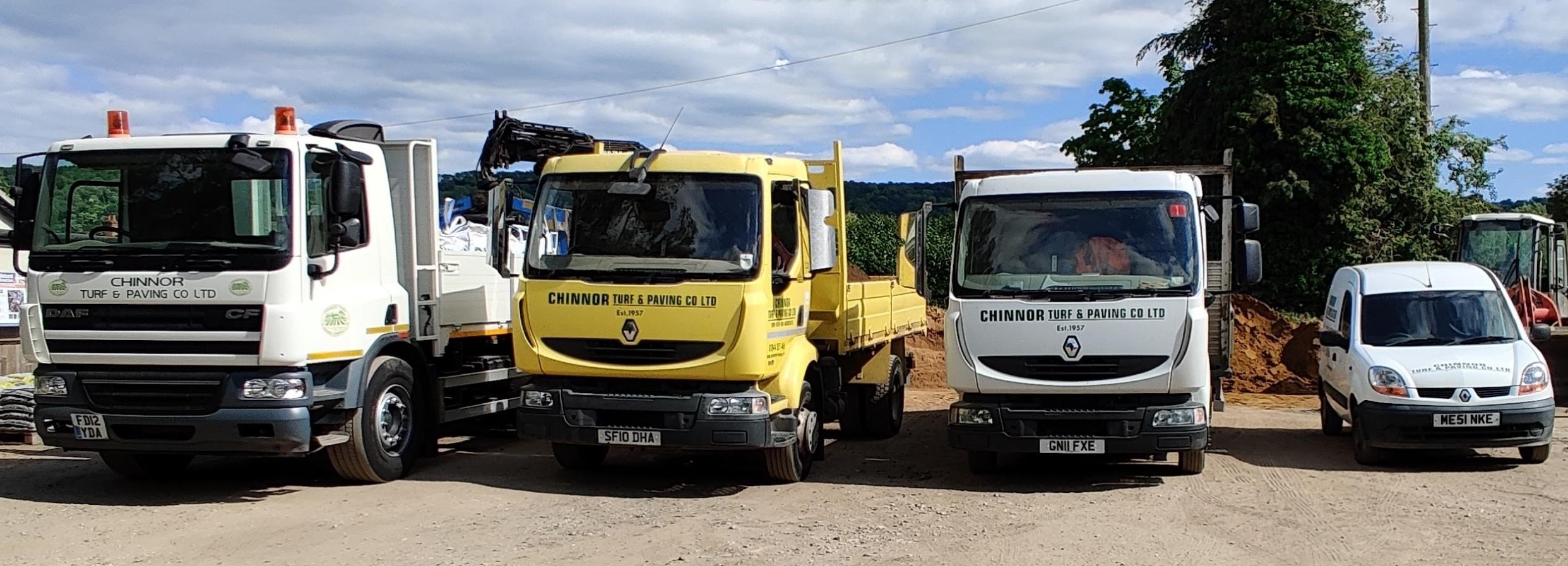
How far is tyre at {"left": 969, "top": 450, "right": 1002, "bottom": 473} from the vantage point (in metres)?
10.5

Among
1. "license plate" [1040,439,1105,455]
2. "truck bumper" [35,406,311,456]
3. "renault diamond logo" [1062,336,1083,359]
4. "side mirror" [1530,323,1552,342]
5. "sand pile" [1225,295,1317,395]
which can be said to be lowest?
"sand pile" [1225,295,1317,395]

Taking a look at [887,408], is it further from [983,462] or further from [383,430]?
[383,430]

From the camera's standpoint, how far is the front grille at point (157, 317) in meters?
8.63

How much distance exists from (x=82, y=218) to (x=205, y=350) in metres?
1.36

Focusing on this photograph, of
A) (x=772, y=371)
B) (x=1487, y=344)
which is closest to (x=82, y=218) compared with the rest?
(x=772, y=371)

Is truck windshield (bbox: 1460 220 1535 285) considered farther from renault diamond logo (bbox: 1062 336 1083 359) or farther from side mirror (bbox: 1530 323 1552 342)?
renault diamond logo (bbox: 1062 336 1083 359)

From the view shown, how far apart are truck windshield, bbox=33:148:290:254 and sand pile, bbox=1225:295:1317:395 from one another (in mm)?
15614

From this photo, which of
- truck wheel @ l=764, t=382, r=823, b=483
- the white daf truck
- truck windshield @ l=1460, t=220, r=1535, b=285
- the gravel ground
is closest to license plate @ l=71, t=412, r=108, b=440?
the gravel ground

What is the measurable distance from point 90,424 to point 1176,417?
788 cm

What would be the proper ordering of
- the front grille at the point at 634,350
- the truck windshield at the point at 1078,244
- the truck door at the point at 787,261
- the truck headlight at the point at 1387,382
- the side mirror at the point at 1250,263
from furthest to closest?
the truck headlight at the point at 1387,382 < the side mirror at the point at 1250,263 < the truck windshield at the point at 1078,244 < the truck door at the point at 787,261 < the front grille at the point at 634,350

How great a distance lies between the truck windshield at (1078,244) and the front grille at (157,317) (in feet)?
17.1

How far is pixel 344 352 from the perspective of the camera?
917 cm

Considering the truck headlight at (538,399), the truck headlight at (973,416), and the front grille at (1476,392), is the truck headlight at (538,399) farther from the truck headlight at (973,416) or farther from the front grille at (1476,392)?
the front grille at (1476,392)

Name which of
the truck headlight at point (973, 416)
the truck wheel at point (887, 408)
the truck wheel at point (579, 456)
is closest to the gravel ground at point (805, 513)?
the truck wheel at point (579, 456)
